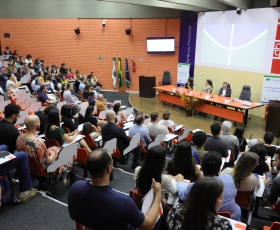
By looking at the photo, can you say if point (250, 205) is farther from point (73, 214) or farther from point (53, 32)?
point (53, 32)

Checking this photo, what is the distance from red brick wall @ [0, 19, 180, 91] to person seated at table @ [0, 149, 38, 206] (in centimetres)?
984

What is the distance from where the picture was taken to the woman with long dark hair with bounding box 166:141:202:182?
2996 mm

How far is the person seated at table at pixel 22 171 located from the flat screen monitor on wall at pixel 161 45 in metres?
9.77

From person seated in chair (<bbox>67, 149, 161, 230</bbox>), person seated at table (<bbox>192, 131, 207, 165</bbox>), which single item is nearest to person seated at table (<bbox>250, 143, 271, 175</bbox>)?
person seated at table (<bbox>192, 131, 207, 165</bbox>)

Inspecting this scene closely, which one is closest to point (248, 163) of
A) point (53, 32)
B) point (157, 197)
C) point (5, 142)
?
point (157, 197)

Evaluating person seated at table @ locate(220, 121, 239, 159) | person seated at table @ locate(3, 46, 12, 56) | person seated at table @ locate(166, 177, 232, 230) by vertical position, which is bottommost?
person seated at table @ locate(220, 121, 239, 159)

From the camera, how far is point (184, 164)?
9.97ft

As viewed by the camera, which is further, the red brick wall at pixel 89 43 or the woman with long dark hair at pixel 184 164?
the red brick wall at pixel 89 43

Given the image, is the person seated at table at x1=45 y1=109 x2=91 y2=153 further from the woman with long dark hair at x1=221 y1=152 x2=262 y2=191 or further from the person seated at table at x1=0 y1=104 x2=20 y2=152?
the woman with long dark hair at x1=221 y1=152 x2=262 y2=191

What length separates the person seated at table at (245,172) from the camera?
2967mm

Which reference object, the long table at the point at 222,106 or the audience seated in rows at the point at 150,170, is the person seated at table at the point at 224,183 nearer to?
the audience seated in rows at the point at 150,170

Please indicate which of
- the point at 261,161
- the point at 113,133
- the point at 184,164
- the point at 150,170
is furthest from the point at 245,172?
the point at 113,133

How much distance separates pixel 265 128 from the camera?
7.98 meters

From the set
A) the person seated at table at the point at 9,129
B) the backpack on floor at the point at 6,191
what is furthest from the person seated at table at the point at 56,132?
the backpack on floor at the point at 6,191
